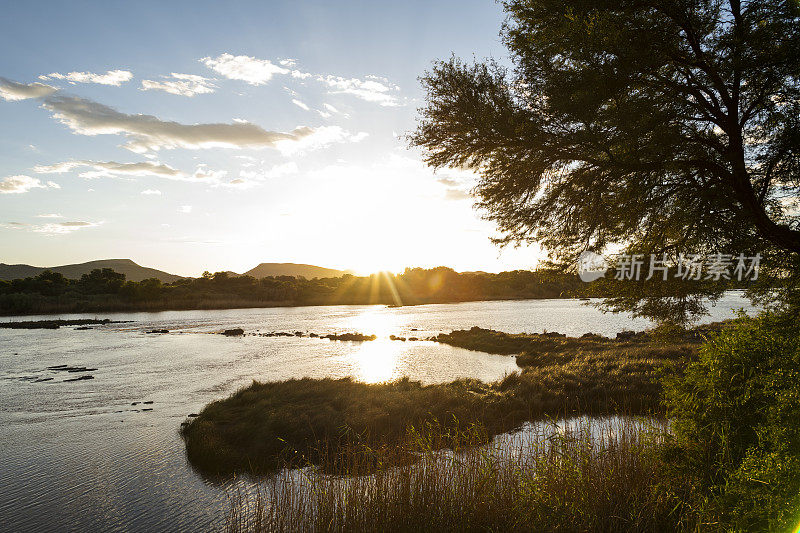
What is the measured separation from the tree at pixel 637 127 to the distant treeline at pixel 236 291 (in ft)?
149

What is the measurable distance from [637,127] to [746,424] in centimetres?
602

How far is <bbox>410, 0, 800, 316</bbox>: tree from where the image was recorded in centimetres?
923

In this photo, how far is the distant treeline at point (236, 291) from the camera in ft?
324

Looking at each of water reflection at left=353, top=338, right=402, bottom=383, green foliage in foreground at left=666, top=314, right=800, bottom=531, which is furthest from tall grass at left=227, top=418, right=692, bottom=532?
water reflection at left=353, top=338, right=402, bottom=383

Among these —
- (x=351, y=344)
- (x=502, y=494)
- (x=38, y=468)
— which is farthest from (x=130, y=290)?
(x=502, y=494)

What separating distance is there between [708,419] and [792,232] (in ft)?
17.7

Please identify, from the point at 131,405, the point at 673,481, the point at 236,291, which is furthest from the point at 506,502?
the point at 236,291

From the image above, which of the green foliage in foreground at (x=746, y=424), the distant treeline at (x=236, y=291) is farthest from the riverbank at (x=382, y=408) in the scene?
the distant treeline at (x=236, y=291)

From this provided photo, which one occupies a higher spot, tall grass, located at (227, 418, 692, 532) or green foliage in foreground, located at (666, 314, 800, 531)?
green foliage in foreground, located at (666, 314, 800, 531)

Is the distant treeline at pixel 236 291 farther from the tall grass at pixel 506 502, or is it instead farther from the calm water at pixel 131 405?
the tall grass at pixel 506 502

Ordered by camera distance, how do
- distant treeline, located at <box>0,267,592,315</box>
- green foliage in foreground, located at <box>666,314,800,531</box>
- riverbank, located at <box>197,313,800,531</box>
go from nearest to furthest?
green foliage in foreground, located at <box>666,314,800,531</box>
riverbank, located at <box>197,313,800,531</box>
distant treeline, located at <box>0,267,592,315</box>

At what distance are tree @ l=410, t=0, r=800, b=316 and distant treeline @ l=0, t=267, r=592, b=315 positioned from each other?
45303 mm

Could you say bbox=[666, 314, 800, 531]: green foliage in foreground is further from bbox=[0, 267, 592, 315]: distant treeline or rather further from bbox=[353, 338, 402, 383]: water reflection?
bbox=[0, 267, 592, 315]: distant treeline

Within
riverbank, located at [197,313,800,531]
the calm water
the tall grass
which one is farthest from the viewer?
the calm water
